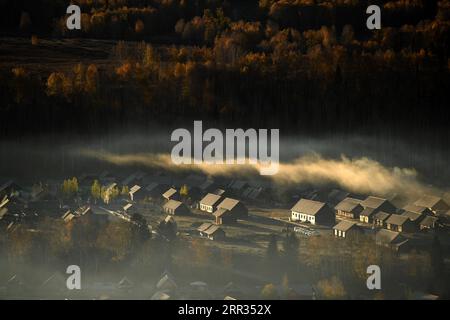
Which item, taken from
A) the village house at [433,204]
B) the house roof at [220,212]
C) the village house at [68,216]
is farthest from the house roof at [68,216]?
the village house at [433,204]

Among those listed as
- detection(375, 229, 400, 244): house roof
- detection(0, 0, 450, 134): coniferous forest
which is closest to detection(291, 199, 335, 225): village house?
detection(375, 229, 400, 244): house roof

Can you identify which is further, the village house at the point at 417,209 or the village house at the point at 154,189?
the village house at the point at 154,189

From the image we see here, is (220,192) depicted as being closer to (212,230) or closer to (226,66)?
(212,230)

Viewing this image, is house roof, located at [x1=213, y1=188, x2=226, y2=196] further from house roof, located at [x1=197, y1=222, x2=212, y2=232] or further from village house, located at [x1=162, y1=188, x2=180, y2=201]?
house roof, located at [x1=197, y1=222, x2=212, y2=232]

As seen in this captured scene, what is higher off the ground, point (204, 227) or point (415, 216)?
point (415, 216)

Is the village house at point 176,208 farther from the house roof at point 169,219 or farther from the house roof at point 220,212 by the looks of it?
the house roof at point 220,212

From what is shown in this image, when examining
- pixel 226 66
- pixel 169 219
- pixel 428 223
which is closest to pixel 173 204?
pixel 169 219

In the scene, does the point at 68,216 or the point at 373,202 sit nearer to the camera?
the point at 68,216
